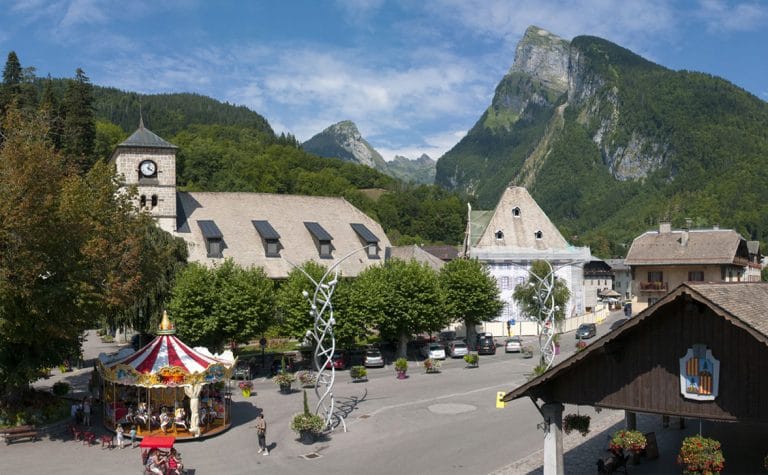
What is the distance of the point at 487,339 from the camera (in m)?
57.5

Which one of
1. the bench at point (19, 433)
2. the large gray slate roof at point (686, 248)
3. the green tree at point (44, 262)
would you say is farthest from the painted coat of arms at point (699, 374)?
the large gray slate roof at point (686, 248)

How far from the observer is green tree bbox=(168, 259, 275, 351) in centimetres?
4419

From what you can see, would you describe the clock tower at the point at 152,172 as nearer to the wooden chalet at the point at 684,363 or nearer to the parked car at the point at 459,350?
the parked car at the point at 459,350

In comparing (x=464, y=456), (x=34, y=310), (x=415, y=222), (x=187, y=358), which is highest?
(x=415, y=222)

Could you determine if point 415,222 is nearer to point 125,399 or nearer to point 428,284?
point 428,284

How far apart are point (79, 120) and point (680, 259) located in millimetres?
70669

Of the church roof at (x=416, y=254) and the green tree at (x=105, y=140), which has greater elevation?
the green tree at (x=105, y=140)

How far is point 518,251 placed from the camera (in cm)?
7281

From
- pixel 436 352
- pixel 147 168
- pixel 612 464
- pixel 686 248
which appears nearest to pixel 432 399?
pixel 436 352

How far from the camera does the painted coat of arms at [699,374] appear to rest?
1391 cm

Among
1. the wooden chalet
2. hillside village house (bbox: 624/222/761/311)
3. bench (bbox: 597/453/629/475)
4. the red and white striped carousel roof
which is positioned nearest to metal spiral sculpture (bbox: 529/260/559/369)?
the red and white striped carousel roof

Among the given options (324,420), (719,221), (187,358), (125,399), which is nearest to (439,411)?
(324,420)

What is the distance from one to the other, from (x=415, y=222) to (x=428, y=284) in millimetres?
114868

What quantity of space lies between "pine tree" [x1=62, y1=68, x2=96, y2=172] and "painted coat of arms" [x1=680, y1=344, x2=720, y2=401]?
7924cm
